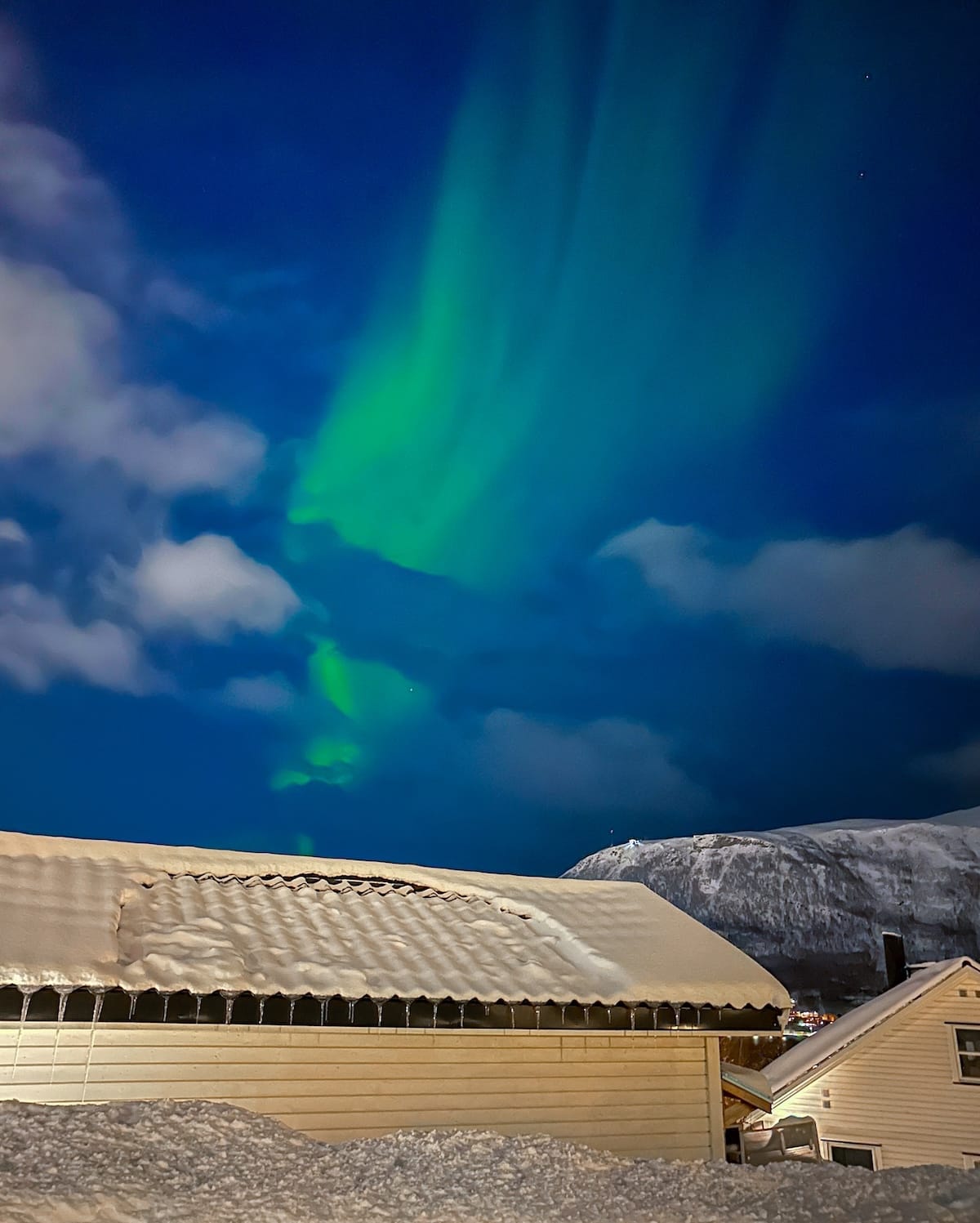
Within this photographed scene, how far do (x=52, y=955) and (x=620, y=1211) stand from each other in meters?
5.14

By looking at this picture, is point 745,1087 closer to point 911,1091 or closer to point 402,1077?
point 402,1077

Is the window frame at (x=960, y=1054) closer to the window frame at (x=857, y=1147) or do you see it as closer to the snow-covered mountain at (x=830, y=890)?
the window frame at (x=857, y=1147)

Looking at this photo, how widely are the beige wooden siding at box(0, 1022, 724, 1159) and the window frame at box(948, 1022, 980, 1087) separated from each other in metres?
11.3

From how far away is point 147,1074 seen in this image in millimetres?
8625

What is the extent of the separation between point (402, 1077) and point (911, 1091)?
49.4 ft

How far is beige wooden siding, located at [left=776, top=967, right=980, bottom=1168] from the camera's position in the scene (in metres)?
19.3

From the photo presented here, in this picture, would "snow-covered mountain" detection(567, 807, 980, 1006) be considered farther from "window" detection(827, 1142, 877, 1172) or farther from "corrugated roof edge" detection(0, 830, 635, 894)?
"corrugated roof edge" detection(0, 830, 635, 894)

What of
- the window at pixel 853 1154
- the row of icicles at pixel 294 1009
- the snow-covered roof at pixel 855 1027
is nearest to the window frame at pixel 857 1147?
the window at pixel 853 1154

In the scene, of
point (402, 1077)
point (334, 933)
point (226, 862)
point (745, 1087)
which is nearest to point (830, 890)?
point (745, 1087)

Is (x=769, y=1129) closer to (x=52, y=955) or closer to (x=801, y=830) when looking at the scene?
(x=52, y=955)

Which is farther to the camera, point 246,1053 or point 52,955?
point 246,1053

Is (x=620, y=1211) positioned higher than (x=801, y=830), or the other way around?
(x=801, y=830)

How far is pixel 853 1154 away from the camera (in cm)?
2064

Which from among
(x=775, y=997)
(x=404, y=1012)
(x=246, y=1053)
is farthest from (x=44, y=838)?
(x=775, y=997)
